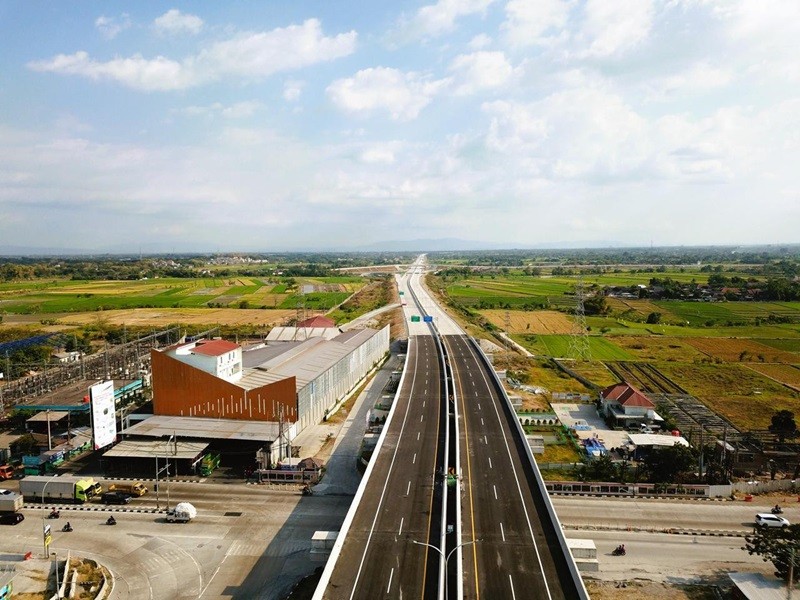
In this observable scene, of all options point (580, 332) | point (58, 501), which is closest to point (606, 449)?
point (58, 501)

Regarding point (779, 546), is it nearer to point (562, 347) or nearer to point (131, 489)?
point (131, 489)

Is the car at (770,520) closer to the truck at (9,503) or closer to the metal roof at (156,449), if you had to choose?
the metal roof at (156,449)

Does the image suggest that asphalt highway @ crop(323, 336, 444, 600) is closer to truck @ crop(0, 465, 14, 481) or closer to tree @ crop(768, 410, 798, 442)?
truck @ crop(0, 465, 14, 481)

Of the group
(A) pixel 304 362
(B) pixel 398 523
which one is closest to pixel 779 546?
(B) pixel 398 523

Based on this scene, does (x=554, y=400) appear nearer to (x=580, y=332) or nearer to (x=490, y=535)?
(x=490, y=535)

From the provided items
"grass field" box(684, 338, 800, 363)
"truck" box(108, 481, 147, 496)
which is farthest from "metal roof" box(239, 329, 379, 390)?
"grass field" box(684, 338, 800, 363)
